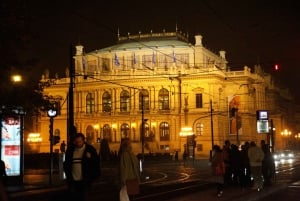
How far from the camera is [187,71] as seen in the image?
10581 cm

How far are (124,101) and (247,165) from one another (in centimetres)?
8942

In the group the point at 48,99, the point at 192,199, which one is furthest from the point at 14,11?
the point at 48,99

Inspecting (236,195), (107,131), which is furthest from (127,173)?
(107,131)

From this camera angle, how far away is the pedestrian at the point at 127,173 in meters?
13.2

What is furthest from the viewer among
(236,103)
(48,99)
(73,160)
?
(236,103)

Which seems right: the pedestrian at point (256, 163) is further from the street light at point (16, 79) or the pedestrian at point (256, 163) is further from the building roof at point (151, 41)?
the building roof at point (151, 41)

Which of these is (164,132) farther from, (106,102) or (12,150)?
(12,150)

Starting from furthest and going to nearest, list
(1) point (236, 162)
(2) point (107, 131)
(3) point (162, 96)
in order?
(2) point (107, 131), (3) point (162, 96), (1) point (236, 162)

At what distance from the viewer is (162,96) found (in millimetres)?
107625

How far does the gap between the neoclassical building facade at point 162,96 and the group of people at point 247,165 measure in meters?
72.6

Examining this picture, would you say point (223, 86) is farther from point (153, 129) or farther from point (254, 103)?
point (153, 129)

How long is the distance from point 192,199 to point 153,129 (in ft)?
288

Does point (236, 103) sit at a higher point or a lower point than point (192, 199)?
higher

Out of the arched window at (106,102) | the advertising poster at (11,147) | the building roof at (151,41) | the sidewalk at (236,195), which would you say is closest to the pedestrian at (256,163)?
the sidewalk at (236,195)
